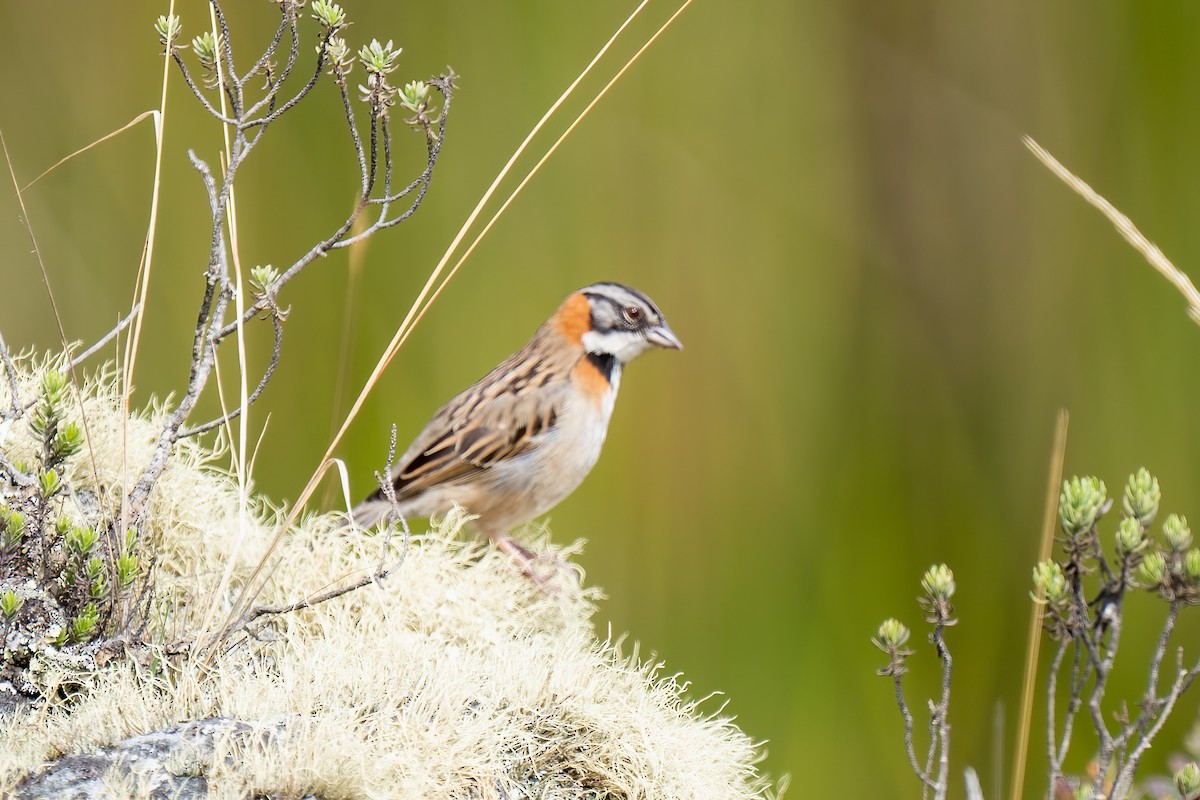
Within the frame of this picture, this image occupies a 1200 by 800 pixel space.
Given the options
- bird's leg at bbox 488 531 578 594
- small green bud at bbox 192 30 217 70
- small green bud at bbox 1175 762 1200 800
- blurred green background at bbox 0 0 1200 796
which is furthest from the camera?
blurred green background at bbox 0 0 1200 796

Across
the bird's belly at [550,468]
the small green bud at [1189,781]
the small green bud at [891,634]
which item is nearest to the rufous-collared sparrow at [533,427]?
the bird's belly at [550,468]

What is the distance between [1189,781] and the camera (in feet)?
6.63

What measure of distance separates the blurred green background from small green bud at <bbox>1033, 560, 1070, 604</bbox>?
188cm

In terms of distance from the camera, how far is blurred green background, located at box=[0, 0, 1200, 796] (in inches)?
156

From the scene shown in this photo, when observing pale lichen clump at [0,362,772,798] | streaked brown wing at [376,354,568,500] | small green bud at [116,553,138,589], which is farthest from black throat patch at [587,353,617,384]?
small green bud at [116,553,138,589]

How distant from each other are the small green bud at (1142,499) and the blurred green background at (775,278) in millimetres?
1992

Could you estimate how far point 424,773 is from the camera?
1685 millimetres

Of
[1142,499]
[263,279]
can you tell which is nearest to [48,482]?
[263,279]

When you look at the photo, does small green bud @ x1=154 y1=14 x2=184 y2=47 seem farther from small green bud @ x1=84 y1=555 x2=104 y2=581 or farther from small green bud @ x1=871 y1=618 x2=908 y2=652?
small green bud @ x1=871 y1=618 x2=908 y2=652

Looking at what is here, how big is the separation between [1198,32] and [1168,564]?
109 inches

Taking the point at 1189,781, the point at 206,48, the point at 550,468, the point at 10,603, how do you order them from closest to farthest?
the point at 10,603
the point at 1189,781
the point at 206,48
the point at 550,468

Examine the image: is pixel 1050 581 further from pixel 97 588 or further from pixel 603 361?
pixel 603 361

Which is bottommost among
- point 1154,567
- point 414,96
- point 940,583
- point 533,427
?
point 533,427

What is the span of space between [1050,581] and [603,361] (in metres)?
1.79
